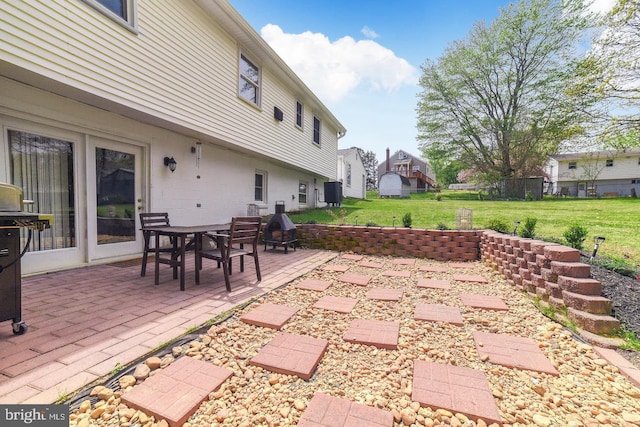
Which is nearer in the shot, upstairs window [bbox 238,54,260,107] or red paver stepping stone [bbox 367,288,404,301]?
red paver stepping stone [bbox 367,288,404,301]

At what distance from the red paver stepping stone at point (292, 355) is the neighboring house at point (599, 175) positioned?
31416mm

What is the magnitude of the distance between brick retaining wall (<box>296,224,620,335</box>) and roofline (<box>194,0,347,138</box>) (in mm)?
4441

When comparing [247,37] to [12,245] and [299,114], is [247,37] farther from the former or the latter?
[12,245]

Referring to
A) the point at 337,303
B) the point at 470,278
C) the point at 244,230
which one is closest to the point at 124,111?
the point at 244,230

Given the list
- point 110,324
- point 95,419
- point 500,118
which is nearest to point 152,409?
point 95,419

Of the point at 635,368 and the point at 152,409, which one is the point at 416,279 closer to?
the point at 635,368

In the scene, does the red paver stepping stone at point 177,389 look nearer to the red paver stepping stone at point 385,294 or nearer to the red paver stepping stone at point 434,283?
the red paver stepping stone at point 385,294

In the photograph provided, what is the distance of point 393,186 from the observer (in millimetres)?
30219

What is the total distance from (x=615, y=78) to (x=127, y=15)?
26.9ft

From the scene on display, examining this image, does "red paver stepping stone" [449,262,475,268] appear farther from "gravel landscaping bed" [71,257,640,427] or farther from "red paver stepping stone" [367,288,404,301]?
"gravel landscaping bed" [71,257,640,427]

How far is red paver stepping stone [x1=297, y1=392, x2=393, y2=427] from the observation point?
1426mm

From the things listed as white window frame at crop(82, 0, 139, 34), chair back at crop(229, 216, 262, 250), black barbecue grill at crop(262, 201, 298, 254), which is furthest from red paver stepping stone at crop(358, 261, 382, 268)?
white window frame at crop(82, 0, 139, 34)

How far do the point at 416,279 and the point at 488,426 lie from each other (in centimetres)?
280

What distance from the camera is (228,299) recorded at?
10.4ft
